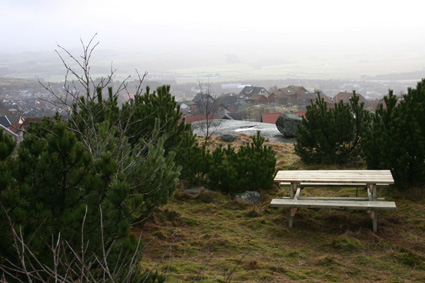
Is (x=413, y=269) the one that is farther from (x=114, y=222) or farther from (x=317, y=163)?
(x=317, y=163)

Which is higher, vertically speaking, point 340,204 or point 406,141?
point 406,141

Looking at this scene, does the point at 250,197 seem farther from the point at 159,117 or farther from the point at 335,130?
the point at 335,130

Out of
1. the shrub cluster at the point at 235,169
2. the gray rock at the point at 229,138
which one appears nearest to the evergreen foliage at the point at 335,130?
the shrub cluster at the point at 235,169

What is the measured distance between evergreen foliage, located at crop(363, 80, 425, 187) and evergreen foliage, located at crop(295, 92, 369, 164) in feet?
6.17

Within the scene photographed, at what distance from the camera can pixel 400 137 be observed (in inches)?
246

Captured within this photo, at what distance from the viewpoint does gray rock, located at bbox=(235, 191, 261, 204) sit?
6828 millimetres

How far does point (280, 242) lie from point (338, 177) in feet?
4.45

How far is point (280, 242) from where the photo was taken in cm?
496

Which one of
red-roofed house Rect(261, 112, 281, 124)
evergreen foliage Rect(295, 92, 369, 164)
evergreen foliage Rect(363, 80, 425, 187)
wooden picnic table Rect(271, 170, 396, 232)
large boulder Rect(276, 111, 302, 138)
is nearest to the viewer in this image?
wooden picnic table Rect(271, 170, 396, 232)

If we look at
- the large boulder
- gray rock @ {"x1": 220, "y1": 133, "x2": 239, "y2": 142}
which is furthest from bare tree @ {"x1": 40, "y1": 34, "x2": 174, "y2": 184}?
the large boulder

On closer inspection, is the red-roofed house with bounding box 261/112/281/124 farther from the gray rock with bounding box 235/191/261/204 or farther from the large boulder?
the gray rock with bounding box 235/191/261/204

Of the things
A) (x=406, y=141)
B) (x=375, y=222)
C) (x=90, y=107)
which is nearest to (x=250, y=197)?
(x=375, y=222)

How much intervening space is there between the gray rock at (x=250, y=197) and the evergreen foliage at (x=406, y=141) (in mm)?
2143

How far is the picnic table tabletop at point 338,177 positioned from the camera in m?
5.26
